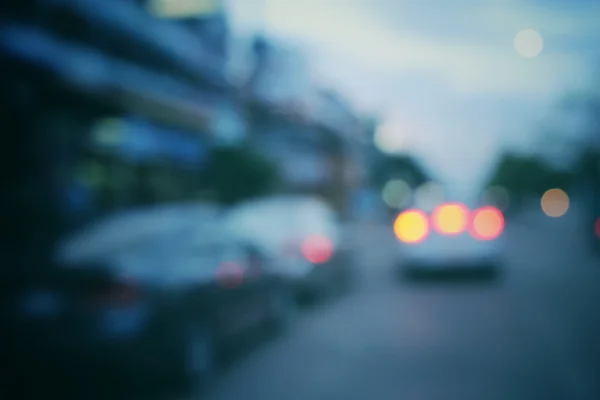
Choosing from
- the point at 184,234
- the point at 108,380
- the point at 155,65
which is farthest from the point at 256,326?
the point at 155,65

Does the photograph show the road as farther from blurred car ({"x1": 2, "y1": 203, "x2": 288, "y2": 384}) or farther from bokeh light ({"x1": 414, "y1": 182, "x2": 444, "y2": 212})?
bokeh light ({"x1": 414, "y1": 182, "x2": 444, "y2": 212})

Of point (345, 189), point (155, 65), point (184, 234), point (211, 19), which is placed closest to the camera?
point (184, 234)

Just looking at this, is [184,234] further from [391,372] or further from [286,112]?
[286,112]

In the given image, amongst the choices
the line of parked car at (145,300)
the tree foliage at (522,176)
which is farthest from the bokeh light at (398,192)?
the line of parked car at (145,300)

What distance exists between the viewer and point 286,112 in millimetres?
40188

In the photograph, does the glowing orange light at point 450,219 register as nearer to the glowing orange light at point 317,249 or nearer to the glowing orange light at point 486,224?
the glowing orange light at point 486,224

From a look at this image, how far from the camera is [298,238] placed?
35.9 feet

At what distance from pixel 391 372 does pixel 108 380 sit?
2.47 metres

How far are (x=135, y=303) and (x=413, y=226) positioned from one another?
29.6ft

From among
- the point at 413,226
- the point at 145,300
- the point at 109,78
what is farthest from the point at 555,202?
the point at 145,300

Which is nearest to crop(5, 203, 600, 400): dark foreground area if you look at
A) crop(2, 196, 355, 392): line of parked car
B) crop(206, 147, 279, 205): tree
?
crop(2, 196, 355, 392): line of parked car

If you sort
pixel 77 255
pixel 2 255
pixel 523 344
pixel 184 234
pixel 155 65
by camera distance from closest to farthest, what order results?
pixel 77 255
pixel 2 255
pixel 184 234
pixel 523 344
pixel 155 65

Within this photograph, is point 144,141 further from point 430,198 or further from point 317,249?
point 317,249

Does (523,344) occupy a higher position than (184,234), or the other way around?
(184,234)
